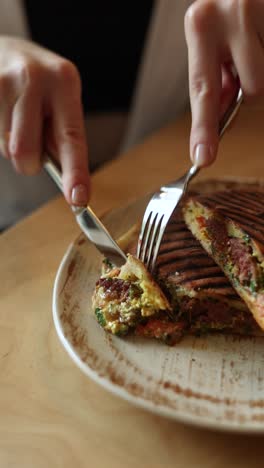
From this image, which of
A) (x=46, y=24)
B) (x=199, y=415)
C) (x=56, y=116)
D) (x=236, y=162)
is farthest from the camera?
(x=46, y=24)

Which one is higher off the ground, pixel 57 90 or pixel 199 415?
pixel 57 90

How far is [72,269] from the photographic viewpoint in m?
1.72

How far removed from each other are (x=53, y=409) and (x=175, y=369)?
0.34 meters

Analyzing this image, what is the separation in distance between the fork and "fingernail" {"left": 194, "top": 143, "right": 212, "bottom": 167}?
0.10ft

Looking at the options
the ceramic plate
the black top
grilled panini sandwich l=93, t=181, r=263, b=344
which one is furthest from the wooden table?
the black top

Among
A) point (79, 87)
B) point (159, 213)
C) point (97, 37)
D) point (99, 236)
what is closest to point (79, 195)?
point (99, 236)

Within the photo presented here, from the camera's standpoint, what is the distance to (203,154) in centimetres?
157

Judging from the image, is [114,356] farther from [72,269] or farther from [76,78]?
[76,78]

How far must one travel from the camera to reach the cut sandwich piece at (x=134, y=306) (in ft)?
4.85

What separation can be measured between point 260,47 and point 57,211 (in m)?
1.06

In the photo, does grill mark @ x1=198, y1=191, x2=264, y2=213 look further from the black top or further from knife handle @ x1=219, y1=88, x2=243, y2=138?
the black top

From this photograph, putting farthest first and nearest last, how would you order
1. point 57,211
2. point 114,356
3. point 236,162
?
point 236,162, point 57,211, point 114,356

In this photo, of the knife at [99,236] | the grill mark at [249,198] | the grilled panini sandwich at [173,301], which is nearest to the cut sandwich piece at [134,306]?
the grilled panini sandwich at [173,301]

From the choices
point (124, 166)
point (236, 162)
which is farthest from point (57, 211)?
point (236, 162)
